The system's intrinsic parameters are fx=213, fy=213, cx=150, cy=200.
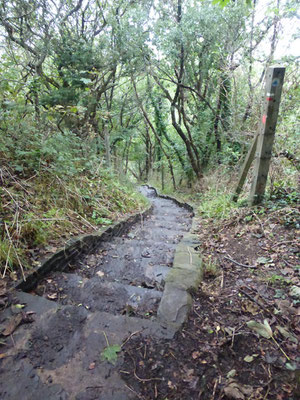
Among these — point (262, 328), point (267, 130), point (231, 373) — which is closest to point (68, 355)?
point (231, 373)

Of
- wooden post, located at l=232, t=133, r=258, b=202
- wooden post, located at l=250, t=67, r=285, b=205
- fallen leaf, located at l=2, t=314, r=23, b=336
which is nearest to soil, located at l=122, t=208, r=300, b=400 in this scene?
fallen leaf, located at l=2, t=314, r=23, b=336

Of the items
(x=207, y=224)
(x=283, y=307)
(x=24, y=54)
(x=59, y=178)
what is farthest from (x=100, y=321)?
(x=24, y=54)

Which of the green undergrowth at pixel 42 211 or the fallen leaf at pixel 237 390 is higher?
the green undergrowth at pixel 42 211

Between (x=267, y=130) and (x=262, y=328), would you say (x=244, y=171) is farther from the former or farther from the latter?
(x=262, y=328)

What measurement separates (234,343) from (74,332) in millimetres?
1150

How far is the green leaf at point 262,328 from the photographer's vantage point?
1539 mm

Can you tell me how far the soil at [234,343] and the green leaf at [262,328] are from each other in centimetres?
2

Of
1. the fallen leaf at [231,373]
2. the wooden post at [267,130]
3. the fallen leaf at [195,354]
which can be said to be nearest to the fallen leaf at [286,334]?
the fallen leaf at [231,373]

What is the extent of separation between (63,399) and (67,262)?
162 cm

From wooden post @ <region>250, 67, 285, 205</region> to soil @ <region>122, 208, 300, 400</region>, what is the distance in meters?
1.11

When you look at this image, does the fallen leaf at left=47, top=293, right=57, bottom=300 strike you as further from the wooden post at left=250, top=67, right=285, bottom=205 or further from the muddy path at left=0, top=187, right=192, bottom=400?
the wooden post at left=250, top=67, right=285, bottom=205

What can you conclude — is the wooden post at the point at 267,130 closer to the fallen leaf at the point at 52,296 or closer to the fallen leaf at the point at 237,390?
the fallen leaf at the point at 237,390

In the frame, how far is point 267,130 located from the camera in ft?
10.7

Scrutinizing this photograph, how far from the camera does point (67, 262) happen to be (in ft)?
8.61
